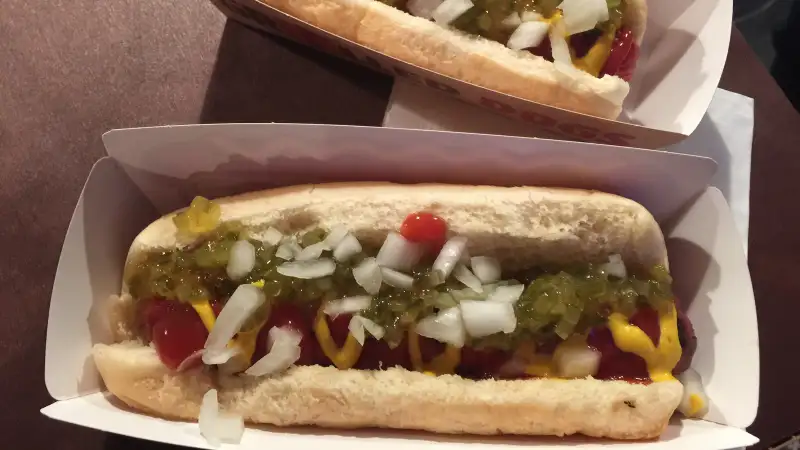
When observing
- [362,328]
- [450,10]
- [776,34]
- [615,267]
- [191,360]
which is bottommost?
[191,360]

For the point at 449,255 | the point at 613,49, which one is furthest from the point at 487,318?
the point at 613,49

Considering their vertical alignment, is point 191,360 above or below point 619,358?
below

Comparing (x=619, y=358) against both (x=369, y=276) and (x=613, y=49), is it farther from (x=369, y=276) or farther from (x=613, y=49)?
(x=613, y=49)

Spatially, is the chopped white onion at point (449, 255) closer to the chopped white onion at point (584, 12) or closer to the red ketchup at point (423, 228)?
the red ketchup at point (423, 228)

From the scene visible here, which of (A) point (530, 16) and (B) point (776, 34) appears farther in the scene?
(B) point (776, 34)

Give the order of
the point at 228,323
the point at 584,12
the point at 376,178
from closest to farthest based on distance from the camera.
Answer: the point at 228,323, the point at 376,178, the point at 584,12

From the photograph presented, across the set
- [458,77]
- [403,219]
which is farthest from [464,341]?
[458,77]

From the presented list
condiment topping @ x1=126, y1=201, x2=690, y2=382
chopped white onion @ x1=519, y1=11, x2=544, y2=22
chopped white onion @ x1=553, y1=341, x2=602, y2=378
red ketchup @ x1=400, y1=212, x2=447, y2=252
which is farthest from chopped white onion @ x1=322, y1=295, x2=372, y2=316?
chopped white onion @ x1=519, y1=11, x2=544, y2=22
